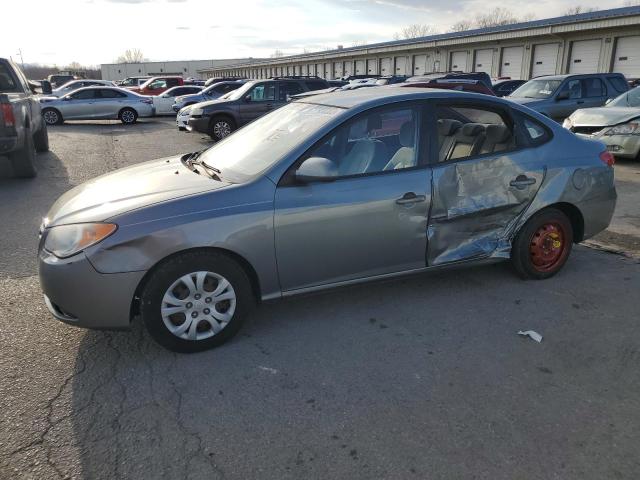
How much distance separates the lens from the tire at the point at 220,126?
13790 millimetres

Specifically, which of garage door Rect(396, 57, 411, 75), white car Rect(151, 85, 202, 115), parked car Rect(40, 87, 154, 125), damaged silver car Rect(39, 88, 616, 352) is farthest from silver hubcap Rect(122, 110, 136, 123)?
garage door Rect(396, 57, 411, 75)

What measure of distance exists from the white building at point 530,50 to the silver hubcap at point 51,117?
25.3 meters

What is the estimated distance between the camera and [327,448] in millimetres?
2484

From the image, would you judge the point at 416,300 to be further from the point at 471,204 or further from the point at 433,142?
the point at 433,142

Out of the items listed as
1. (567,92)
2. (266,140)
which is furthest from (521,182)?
(567,92)

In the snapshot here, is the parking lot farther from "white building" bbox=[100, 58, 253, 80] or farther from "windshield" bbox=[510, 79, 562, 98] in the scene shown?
"white building" bbox=[100, 58, 253, 80]

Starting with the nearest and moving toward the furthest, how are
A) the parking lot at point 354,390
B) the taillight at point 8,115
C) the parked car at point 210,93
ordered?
the parking lot at point 354,390 < the taillight at point 8,115 < the parked car at point 210,93

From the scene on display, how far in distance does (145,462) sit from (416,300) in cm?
240

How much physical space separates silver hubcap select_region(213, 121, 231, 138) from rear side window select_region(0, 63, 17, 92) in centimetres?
517

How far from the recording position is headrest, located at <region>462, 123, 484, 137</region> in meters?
4.21

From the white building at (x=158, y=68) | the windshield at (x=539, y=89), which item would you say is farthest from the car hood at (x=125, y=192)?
the white building at (x=158, y=68)

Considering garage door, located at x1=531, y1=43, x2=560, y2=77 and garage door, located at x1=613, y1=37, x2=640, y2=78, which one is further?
garage door, located at x1=531, y1=43, x2=560, y2=77

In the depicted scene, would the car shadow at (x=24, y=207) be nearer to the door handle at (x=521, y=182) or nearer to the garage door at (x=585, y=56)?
the door handle at (x=521, y=182)

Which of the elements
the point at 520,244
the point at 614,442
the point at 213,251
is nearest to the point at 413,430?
the point at 614,442
